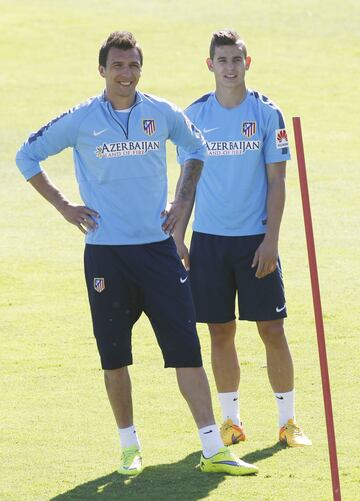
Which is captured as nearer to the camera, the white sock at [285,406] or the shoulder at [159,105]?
the shoulder at [159,105]

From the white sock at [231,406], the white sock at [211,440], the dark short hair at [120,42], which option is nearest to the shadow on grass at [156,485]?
the white sock at [211,440]

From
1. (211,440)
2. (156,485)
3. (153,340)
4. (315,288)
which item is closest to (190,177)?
(211,440)

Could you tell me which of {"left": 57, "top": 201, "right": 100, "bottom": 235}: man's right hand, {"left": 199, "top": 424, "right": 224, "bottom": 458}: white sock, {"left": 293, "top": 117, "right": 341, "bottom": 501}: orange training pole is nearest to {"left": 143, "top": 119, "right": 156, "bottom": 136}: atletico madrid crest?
{"left": 57, "top": 201, "right": 100, "bottom": 235}: man's right hand

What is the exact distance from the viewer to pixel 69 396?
→ 9.39m

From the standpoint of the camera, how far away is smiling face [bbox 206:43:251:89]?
8078 mm

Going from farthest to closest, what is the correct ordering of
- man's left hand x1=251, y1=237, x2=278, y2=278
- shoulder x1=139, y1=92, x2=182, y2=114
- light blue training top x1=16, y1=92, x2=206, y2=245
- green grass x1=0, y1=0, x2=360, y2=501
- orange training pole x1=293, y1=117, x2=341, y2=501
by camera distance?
man's left hand x1=251, y1=237, x2=278, y2=278 < green grass x1=0, y1=0, x2=360, y2=501 < shoulder x1=139, y1=92, x2=182, y2=114 < light blue training top x1=16, y1=92, x2=206, y2=245 < orange training pole x1=293, y1=117, x2=341, y2=501

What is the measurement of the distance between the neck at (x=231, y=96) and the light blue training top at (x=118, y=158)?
2.25 ft

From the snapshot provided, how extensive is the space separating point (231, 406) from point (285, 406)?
342 millimetres

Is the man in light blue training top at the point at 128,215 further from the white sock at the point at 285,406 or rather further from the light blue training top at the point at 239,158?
the white sock at the point at 285,406

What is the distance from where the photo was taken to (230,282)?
8320 mm

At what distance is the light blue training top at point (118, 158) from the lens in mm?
7387

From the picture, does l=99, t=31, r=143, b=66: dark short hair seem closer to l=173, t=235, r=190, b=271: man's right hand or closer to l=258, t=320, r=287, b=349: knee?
l=173, t=235, r=190, b=271: man's right hand

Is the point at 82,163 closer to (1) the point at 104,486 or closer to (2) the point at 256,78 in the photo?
(1) the point at 104,486

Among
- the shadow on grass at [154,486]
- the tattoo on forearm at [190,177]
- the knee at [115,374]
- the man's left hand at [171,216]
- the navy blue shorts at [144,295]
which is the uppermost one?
the tattoo on forearm at [190,177]
